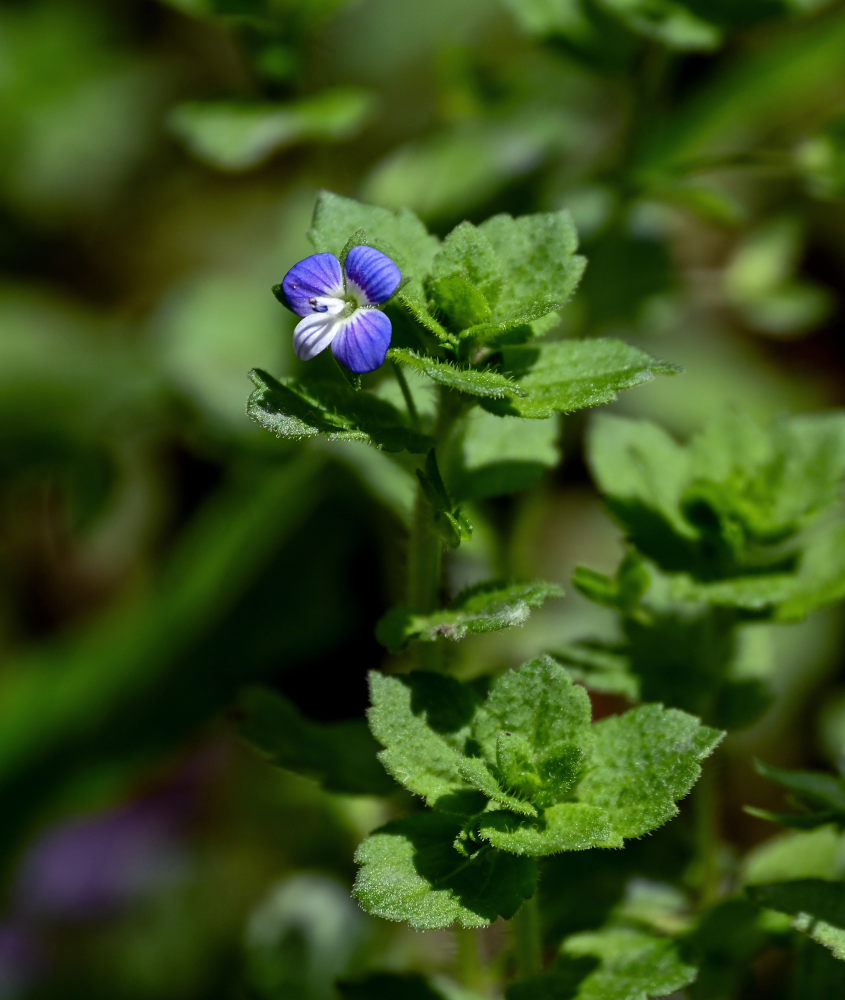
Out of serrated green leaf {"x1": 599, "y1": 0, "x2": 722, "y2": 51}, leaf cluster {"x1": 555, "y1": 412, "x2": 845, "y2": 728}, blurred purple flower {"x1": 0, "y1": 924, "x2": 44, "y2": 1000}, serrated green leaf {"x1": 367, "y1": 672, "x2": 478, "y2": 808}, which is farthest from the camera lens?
blurred purple flower {"x1": 0, "y1": 924, "x2": 44, "y2": 1000}

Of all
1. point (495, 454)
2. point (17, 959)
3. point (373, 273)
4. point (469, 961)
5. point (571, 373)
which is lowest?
point (17, 959)

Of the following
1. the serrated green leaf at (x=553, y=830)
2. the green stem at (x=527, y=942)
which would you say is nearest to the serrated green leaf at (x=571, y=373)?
the serrated green leaf at (x=553, y=830)

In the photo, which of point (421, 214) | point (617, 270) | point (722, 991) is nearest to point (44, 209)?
point (421, 214)

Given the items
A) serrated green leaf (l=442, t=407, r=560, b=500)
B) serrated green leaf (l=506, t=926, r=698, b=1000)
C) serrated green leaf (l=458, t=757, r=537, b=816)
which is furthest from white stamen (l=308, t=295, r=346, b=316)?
serrated green leaf (l=506, t=926, r=698, b=1000)

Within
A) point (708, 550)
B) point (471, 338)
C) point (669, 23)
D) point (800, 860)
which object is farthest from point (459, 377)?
point (669, 23)

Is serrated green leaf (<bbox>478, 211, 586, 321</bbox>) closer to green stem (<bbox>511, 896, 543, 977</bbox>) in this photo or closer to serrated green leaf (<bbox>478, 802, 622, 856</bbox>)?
serrated green leaf (<bbox>478, 802, 622, 856</bbox>)

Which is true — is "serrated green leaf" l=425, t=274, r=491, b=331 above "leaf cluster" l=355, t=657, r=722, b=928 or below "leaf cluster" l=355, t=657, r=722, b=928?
above

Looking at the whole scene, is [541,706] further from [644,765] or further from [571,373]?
[571,373]

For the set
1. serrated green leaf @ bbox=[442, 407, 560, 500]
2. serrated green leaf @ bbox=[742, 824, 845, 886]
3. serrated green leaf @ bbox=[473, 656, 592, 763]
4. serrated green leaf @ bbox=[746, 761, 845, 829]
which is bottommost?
serrated green leaf @ bbox=[742, 824, 845, 886]

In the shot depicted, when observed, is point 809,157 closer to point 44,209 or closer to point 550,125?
point 550,125
